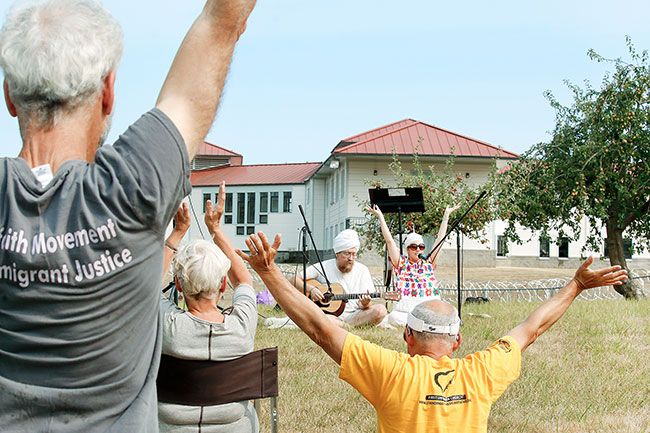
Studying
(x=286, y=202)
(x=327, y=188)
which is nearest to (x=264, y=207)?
(x=286, y=202)

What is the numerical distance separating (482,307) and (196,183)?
45440 mm

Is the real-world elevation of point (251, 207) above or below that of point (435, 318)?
above

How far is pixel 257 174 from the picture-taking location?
59031 mm

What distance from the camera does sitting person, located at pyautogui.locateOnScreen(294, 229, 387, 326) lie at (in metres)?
11.2

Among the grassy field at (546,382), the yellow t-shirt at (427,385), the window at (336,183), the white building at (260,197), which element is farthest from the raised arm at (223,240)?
the white building at (260,197)

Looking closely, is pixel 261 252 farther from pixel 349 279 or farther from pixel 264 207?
pixel 264 207

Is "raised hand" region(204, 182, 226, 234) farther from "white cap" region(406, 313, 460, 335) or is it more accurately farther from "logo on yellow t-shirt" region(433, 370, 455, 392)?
"logo on yellow t-shirt" region(433, 370, 455, 392)

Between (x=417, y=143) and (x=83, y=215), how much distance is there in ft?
127

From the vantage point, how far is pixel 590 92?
20.0m

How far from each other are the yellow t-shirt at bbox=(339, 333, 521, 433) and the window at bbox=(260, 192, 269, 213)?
53.2 m

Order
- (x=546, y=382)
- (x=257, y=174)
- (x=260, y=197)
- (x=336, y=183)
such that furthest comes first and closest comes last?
(x=257, y=174) < (x=260, y=197) < (x=336, y=183) < (x=546, y=382)

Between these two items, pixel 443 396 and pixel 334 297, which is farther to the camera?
pixel 334 297

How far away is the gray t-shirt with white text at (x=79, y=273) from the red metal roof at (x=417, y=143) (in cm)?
3662

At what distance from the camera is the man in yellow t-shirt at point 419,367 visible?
10.7 feet
